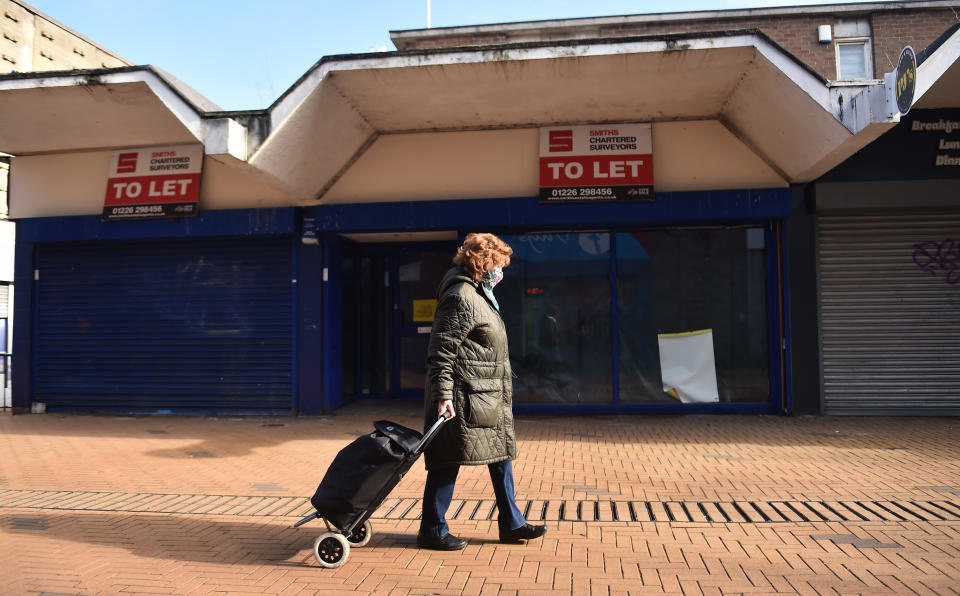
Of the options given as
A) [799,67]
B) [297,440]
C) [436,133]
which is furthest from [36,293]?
[799,67]

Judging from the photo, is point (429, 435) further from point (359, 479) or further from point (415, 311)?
point (415, 311)

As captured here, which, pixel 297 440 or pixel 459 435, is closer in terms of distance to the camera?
pixel 459 435

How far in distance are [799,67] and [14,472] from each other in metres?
8.61

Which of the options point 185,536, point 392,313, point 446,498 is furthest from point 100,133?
point 446,498

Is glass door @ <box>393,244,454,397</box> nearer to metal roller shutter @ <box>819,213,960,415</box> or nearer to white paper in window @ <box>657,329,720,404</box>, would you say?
white paper in window @ <box>657,329,720,404</box>

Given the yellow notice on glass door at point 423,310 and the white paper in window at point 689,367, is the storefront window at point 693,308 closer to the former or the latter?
the white paper in window at point 689,367

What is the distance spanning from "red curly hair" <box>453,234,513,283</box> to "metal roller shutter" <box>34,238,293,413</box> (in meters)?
5.77

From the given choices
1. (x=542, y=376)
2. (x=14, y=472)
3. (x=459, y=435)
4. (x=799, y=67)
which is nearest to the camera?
(x=459, y=435)

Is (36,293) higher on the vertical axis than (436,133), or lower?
lower

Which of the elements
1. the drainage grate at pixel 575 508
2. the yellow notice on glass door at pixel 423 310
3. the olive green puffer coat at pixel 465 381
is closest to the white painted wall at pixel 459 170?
the yellow notice on glass door at pixel 423 310

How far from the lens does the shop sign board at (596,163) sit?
8.30 metres

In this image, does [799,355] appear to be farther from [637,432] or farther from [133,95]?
[133,95]

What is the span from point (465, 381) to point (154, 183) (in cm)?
742

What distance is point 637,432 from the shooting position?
7465 millimetres
